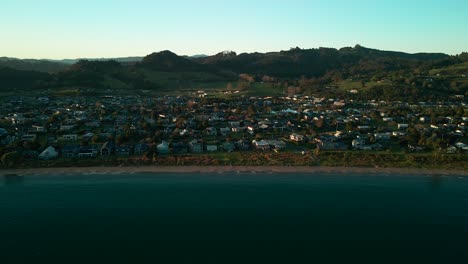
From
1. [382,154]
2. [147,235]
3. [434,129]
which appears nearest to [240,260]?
[147,235]

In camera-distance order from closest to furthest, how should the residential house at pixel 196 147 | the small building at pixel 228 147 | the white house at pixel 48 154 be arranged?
the white house at pixel 48 154 < the residential house at pixel 196 147 < the small building at pixel 228 147

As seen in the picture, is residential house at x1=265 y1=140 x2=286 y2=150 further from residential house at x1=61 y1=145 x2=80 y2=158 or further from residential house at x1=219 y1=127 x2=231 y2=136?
residential house at x1=61 y1=145 x2=80 y2=158

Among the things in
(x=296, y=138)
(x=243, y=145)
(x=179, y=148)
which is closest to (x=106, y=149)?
(x=179, y=148)

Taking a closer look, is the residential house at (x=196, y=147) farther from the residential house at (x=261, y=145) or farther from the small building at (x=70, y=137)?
the small building at (x=70, y=137)

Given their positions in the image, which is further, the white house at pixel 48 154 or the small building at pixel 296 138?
the small building at pixel 296 138

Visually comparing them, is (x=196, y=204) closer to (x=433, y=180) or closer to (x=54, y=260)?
(x=54, y=260)

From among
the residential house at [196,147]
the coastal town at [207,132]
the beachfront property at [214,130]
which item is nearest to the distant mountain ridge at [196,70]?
the coastal town at [207,132]

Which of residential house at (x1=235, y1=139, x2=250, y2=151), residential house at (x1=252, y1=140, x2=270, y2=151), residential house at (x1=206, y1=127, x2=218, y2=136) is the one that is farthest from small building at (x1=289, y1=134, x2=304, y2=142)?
residential house at (x1=206, y1=127, x2=218, y2=136)

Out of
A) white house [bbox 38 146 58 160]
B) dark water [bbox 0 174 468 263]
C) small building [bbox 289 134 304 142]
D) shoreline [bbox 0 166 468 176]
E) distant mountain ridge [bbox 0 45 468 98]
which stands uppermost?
distant mountain ridge [bbox 0 45 468 98]
